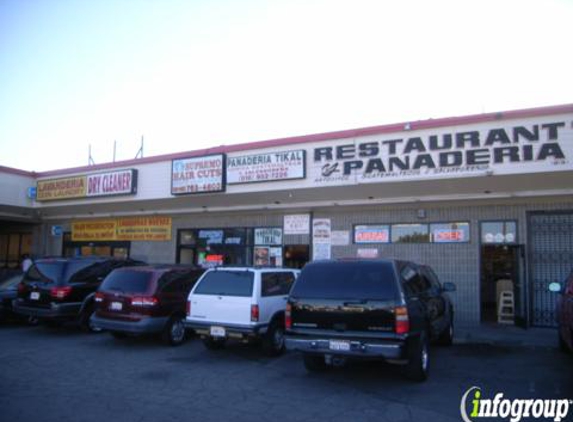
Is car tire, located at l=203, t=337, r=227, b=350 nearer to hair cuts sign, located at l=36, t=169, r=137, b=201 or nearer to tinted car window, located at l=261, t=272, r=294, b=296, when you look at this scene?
tinted car window, located at l=261, t=272, r=294, b=296

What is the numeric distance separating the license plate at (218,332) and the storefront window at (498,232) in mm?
8257

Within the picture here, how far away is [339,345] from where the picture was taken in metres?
6.93

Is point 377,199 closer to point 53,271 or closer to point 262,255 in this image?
point 262,255

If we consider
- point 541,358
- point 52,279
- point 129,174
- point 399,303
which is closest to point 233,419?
point 399,303

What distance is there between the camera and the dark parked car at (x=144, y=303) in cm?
1002

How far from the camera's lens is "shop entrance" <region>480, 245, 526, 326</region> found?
43.9ft

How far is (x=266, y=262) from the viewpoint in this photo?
16953mm

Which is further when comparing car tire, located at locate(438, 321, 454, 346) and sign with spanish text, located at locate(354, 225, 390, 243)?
sign with spanish text, located at locate(354, 225, 390, 243)

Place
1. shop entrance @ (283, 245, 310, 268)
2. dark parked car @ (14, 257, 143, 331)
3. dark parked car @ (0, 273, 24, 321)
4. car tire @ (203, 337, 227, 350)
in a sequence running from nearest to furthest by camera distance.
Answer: car tire @ (203, 337, 227, 350), dark parked car @ (14, 257, 143, 331), dark parked car @ (0, 273, 24, 321), shop entrance @ (283, 245, 310, 268)

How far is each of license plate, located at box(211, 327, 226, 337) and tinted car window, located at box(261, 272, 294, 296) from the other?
1.01 metres

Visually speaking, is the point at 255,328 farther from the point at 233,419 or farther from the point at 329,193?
the point at 329,193

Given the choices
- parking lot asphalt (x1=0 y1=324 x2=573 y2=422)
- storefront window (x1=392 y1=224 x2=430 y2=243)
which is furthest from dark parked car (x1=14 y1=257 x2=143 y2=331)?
storefront window (x1=392 y1=224 x2=430 y2=243)

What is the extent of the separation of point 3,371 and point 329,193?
9.12 meters

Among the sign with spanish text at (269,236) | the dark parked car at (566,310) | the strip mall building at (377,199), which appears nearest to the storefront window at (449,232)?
the strip mall building at (377,199)
